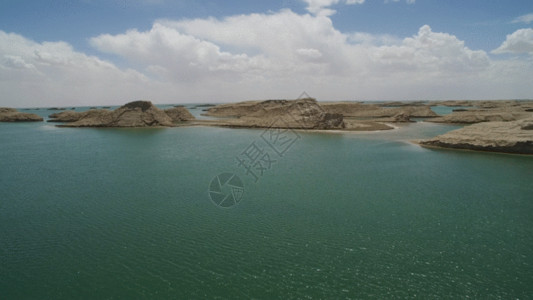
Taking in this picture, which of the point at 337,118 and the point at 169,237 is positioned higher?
the point at 337,118

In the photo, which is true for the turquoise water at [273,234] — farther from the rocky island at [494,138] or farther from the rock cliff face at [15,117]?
the rock cliff face at [15,117]

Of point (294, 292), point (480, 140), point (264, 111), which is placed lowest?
point (294, 292)

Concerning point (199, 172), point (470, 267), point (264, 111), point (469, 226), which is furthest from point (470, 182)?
point (264, 111)

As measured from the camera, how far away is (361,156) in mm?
24109

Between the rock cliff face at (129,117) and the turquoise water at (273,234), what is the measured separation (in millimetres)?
35473

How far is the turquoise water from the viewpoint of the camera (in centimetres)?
746

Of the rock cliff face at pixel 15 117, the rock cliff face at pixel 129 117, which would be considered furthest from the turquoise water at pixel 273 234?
the rock cliff face at pixel 15 117

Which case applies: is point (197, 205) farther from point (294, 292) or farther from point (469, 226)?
point (469, 226)

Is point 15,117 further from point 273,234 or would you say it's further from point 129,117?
point 273,234

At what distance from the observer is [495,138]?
2472 centimetres

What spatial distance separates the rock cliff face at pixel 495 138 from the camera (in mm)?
23703

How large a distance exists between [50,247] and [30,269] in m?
1.26

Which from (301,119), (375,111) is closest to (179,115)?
(301,119)

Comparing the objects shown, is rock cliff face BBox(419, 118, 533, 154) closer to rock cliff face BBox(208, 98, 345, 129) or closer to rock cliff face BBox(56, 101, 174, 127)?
rock cliff face BBox(208, 98, 345, 129)
